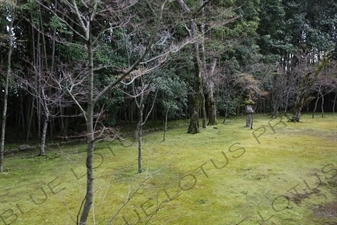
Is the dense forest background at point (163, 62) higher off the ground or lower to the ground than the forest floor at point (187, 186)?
higher

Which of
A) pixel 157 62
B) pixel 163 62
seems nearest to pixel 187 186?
pixel 163 62

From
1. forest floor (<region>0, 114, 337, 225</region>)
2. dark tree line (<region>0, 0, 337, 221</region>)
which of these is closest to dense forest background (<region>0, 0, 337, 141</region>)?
dark tree line (<region>0, 0, 337, 221</region>)

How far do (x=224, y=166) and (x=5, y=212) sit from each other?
385 cm

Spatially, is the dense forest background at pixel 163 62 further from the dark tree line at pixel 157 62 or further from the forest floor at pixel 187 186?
the forest floor at pixel 187 186

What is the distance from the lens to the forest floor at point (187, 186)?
344 cm

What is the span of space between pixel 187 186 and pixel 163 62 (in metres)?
2.09

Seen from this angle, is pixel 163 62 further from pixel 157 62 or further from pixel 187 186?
pixel 187 186

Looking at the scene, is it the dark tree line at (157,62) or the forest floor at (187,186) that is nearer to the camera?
the forest floor at (187,186)

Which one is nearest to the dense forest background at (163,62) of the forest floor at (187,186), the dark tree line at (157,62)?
the dark tree line at (157,62)

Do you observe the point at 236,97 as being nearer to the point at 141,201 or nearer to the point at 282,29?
the point at 282,29

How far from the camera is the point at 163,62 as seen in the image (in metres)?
4.45

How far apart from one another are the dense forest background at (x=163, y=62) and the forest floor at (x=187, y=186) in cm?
117

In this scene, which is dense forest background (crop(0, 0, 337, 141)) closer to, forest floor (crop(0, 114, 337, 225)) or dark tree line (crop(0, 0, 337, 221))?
dark tree line (crop(0, 0, 337, 221))

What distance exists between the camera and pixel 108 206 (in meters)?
3.78
